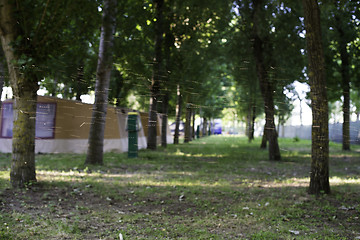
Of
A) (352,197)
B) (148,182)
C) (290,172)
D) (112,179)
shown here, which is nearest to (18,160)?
(112,179)

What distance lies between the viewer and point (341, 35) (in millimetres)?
14008

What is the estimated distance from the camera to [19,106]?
446 centimetres

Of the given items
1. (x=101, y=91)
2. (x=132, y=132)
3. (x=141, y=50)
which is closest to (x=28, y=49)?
(x=101, y=91)

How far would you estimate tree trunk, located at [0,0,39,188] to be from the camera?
4.24 meters

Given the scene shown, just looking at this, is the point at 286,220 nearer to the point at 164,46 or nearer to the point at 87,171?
the point at 87,171

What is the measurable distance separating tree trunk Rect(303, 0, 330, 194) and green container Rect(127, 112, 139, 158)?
240 inches

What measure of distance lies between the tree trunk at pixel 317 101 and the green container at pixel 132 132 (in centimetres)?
609

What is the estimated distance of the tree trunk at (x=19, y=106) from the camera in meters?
4.24

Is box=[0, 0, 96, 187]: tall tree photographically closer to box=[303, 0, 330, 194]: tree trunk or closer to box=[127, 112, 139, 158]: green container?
box=[303, 0, 330, 194]: tree trunk

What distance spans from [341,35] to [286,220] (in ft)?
43.3

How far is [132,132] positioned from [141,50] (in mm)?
3010

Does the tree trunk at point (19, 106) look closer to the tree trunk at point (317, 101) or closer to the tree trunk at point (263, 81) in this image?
the tree trunk at point (317, 101)

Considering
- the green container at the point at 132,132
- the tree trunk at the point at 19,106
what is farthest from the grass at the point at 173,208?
the green container at the point at 132,132

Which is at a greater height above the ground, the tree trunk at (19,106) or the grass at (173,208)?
the tree trunk at (19,106)
